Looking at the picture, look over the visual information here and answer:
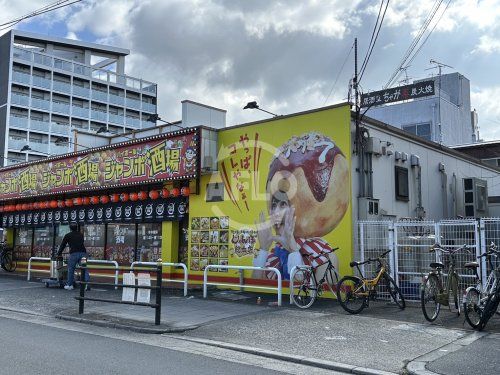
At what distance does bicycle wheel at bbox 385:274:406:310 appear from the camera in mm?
11102

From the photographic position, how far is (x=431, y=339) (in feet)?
27.3

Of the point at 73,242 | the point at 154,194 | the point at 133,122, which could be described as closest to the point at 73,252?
the point at 73,242

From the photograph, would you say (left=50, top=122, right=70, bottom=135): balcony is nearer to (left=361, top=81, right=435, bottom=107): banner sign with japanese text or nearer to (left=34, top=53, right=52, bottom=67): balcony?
(left=34, top=53, right=52, bottom=67): balcony

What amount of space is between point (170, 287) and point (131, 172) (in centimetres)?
422

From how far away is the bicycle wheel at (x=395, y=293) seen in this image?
36.4 feet

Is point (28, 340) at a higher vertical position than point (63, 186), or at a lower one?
lower

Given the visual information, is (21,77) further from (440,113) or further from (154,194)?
(154,194)

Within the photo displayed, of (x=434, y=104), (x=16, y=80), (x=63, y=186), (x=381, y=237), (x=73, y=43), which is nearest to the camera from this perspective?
(x=381, y=237)

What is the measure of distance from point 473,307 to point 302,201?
5.31m

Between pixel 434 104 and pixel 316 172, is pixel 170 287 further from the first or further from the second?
pixel 434 104

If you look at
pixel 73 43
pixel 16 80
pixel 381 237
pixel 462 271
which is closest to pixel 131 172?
pixel 381 237

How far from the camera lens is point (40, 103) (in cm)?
7031

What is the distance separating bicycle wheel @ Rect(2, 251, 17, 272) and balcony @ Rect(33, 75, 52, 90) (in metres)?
53.5

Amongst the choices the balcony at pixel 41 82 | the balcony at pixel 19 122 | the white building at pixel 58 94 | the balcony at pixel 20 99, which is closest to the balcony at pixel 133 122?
the white building at pixel 58 94
